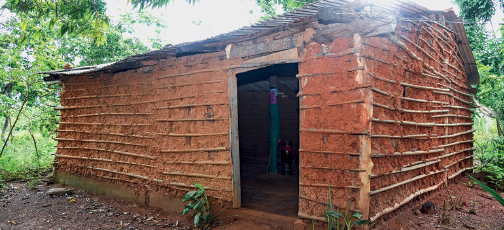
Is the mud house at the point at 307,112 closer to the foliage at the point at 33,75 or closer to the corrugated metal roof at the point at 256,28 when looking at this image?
the corrugated metal roof at the point at 256,28

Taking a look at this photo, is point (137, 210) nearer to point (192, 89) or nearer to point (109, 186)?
point (109, 186)

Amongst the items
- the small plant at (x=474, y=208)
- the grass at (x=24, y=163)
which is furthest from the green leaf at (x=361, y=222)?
the grass at (x=24, y=163)

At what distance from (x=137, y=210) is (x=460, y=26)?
22.6ft

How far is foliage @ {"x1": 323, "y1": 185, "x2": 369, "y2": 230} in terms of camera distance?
122 inches

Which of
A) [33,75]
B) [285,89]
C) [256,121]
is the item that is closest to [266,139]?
[256,121]

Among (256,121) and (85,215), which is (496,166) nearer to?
(256,121)

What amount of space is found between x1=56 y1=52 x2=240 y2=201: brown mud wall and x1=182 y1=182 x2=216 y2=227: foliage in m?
0.17

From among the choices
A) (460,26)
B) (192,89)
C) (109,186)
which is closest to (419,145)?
(460,26)

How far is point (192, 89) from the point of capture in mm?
4648

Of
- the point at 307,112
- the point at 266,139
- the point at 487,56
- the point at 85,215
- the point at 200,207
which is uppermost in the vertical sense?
the point at 487,56

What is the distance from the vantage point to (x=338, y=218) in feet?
10.2

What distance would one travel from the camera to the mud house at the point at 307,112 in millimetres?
3320

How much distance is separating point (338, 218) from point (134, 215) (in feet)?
11.3

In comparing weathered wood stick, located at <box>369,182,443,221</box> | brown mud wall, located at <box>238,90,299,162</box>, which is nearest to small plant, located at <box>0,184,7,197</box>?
brown mud wall, located at <box>238,90,299,162</box>
